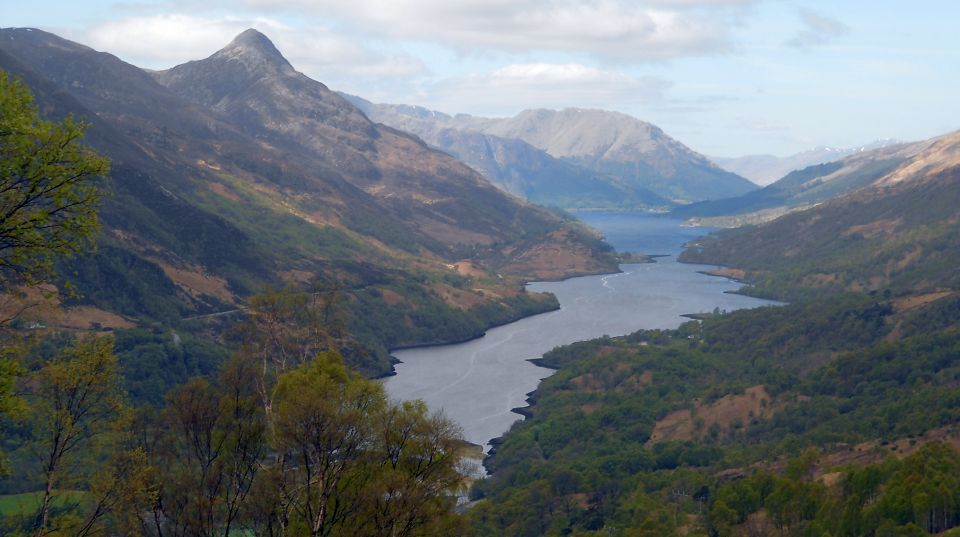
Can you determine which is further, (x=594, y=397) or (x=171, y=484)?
(x=594, y=397)

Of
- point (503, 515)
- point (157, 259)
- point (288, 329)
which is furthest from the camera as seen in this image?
point (157, 259)

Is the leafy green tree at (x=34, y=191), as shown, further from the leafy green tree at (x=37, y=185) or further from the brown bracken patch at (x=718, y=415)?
the brown bracken patch at (x=718, y=415)

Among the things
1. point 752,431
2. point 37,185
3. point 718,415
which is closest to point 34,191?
point 37,185

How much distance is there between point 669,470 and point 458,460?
71.8 meters

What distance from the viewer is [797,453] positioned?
9475 centimetres

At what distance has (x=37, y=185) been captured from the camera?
72.0ft

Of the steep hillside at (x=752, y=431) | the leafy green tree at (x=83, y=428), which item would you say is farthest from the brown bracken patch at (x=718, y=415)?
the leafy green tree at (x=83, y=428)

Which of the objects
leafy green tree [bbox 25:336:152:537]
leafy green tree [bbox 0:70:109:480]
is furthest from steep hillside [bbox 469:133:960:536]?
leafy green tree [bbox 0:70:109:480]

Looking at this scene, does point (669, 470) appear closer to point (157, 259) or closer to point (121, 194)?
point (157, 259)

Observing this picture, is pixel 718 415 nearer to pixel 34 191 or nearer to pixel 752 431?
pixel 752 431

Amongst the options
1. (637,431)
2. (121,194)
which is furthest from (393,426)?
(121,194)

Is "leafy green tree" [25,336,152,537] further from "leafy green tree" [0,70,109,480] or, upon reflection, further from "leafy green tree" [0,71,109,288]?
"leafy green tree" [0,71,109,288]

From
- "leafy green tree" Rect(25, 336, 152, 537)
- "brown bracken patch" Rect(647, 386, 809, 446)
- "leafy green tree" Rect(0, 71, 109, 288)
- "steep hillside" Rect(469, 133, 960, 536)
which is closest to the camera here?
"leafy green tree" Rect(0, 71, 109, 288)

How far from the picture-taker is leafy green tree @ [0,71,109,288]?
2158cm
